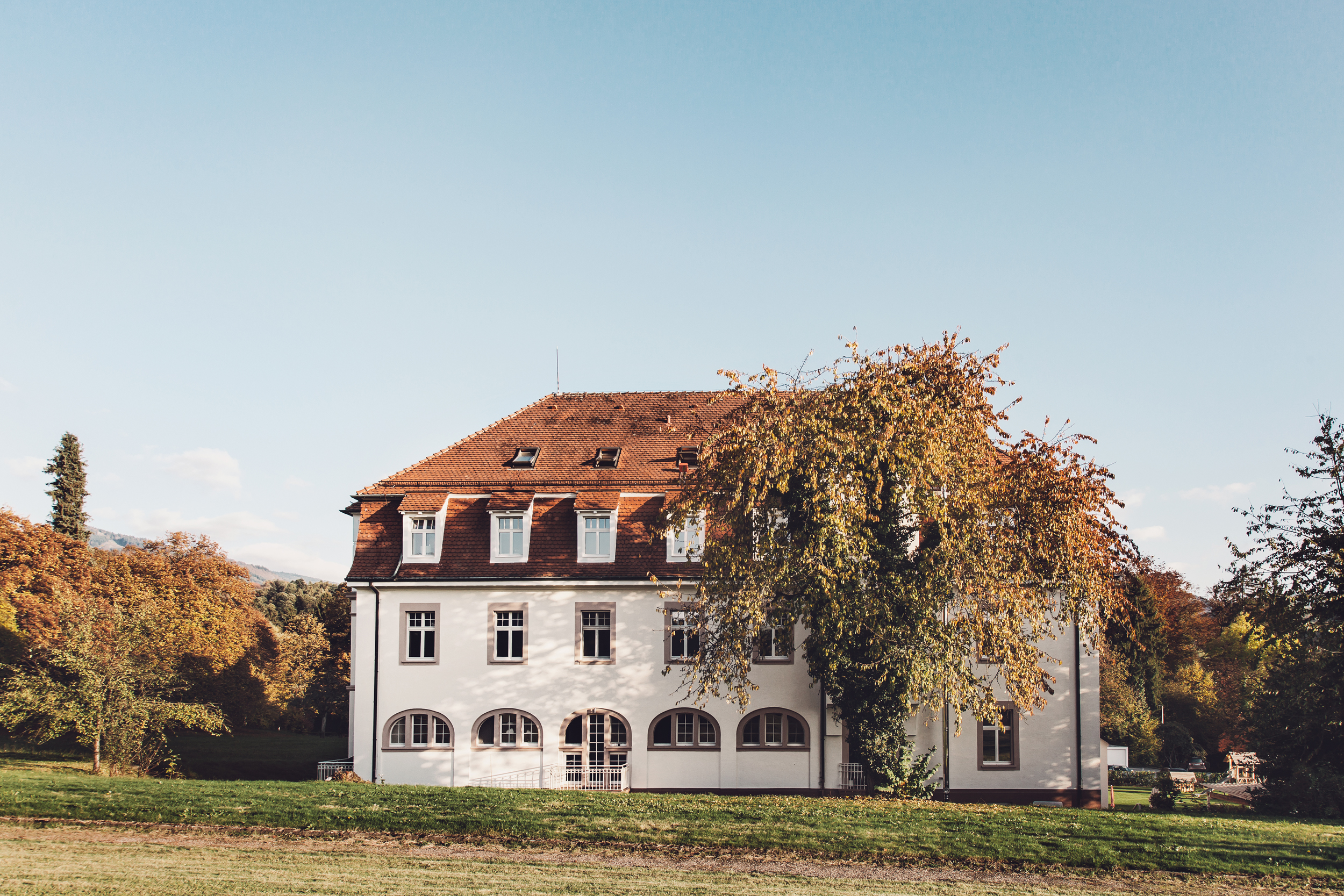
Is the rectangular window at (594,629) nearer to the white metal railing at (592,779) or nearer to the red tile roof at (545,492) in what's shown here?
the red tile roof at (545,492)

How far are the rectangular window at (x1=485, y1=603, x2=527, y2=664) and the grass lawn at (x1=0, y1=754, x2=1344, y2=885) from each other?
598cm

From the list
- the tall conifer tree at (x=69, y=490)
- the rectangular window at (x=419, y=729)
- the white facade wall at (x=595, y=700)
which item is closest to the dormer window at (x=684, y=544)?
the white facade wall at (x=595, y=700)

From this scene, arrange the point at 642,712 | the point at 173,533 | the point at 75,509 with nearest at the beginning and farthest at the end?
the point at 642,712 → the point at 173,533 → the point at 75,509

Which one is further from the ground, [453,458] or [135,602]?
[453,458]

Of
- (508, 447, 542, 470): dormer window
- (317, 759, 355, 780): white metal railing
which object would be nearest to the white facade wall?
(317, 759, 355, 780): white metal railing

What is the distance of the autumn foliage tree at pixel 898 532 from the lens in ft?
74.9

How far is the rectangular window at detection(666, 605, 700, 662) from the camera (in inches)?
1110

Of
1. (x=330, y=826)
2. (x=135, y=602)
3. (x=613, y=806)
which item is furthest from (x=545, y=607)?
(x=135, y=602)

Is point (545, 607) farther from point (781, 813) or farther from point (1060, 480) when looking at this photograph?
point (1060, 480)

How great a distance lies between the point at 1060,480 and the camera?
77.0 ft

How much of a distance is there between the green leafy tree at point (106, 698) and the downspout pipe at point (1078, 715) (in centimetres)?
2413

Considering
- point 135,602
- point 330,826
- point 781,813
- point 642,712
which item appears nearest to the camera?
point 330,826

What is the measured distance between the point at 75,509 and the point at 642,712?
46.0 metres

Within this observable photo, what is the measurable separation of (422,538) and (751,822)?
1366 cm
